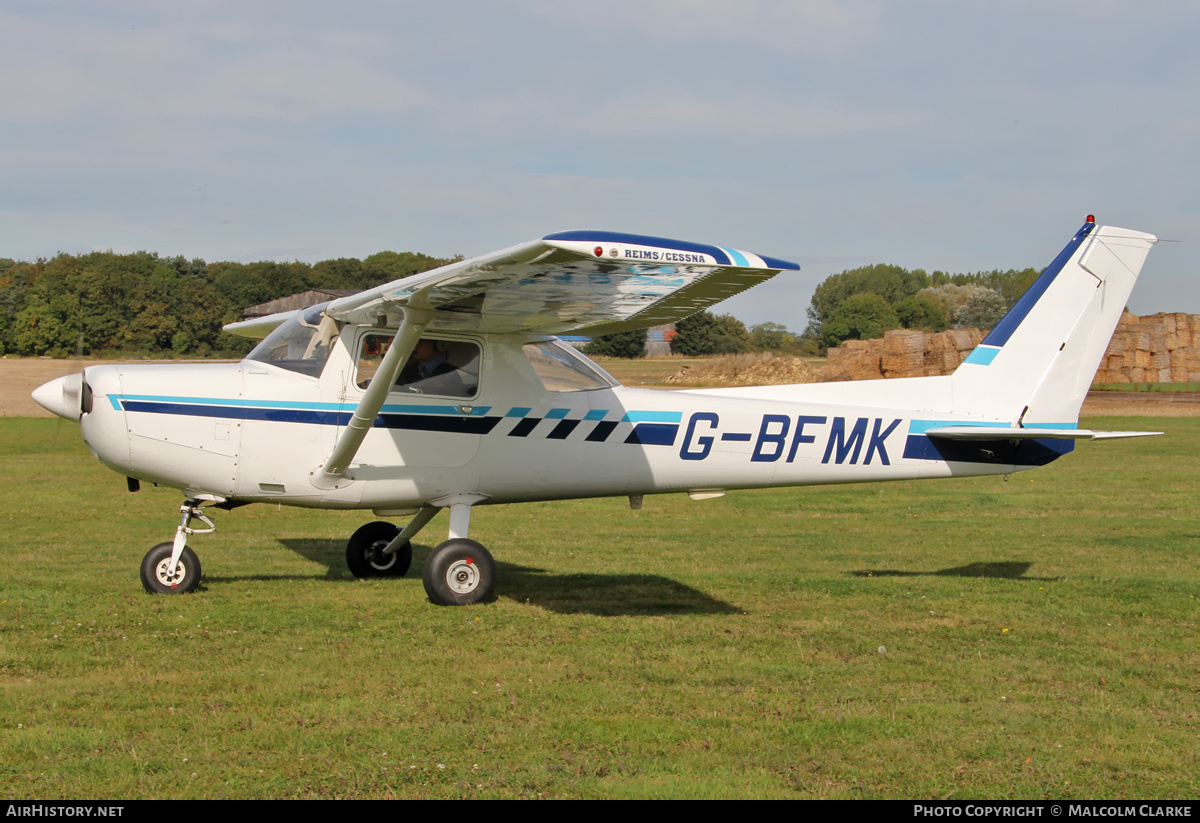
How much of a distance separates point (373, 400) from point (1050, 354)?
6145 mm

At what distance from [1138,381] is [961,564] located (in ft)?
120

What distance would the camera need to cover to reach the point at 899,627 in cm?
732

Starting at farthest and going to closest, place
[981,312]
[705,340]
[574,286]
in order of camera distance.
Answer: [981,312] → [705,340] → [574,286]

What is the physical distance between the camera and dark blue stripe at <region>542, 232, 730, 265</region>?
18.1 feet

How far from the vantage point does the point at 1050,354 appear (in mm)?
9180

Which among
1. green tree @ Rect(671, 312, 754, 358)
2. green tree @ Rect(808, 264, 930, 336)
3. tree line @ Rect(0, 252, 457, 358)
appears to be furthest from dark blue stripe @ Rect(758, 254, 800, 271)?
green tree @ Rect(808, 264, 930, 336)

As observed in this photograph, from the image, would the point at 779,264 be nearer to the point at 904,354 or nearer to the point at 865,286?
the point at 904,354

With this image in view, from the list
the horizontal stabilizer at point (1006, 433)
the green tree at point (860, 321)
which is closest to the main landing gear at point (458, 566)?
the horizontal stabilizer at point (1006, 433)

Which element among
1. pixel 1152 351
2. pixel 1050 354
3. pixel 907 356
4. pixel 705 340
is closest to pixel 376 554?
pixel 1050 354

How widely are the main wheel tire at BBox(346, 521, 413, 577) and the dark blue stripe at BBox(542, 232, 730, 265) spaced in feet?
15.2

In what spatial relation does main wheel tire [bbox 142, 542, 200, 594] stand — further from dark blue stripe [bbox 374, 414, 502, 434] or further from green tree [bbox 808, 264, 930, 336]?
green tree [bbox 808, 264, 930, 336]

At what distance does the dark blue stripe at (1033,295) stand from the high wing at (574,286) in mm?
3605

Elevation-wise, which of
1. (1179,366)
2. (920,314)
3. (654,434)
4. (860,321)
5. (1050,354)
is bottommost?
(654,434)

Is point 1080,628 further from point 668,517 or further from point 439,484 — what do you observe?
point 668,517
